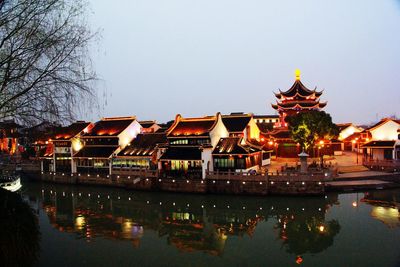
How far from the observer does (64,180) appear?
47844 mm

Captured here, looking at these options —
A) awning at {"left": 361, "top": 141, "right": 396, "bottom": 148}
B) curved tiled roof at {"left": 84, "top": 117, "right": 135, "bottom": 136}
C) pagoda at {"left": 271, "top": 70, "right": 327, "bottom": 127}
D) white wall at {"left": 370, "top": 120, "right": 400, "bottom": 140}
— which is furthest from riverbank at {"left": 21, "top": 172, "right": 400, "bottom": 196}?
pagoda at {"left": 271, "top": 70, "right": 327, "bottom": 127}

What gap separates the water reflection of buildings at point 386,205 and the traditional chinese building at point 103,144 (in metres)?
30.5

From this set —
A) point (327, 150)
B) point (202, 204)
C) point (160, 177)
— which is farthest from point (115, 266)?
point (327, 150)

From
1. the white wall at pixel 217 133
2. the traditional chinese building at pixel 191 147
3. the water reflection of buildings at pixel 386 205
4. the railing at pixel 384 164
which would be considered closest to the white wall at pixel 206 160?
the traditional chinese building at pixel 191 147

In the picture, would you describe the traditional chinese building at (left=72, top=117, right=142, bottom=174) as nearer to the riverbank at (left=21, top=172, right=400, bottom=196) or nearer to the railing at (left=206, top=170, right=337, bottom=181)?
the riverbank at (left=21, top=172, right=400, bottom=196)

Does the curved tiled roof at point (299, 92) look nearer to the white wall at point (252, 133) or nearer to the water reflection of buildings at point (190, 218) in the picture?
the white wall at point (252, 133)

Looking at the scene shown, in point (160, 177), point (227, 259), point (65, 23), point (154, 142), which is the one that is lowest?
point (227, 259)

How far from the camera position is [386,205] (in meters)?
30.5

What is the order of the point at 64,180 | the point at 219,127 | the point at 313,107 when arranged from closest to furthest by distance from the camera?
1. the point at 219,127
2. the point at 64,180
3. the point at 313,107

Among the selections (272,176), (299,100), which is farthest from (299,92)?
(272,176)

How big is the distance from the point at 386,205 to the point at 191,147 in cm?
2112

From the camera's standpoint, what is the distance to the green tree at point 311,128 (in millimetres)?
44312

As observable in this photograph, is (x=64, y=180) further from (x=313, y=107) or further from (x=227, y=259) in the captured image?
(x=313, y=107)

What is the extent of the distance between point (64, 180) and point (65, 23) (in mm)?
41426
